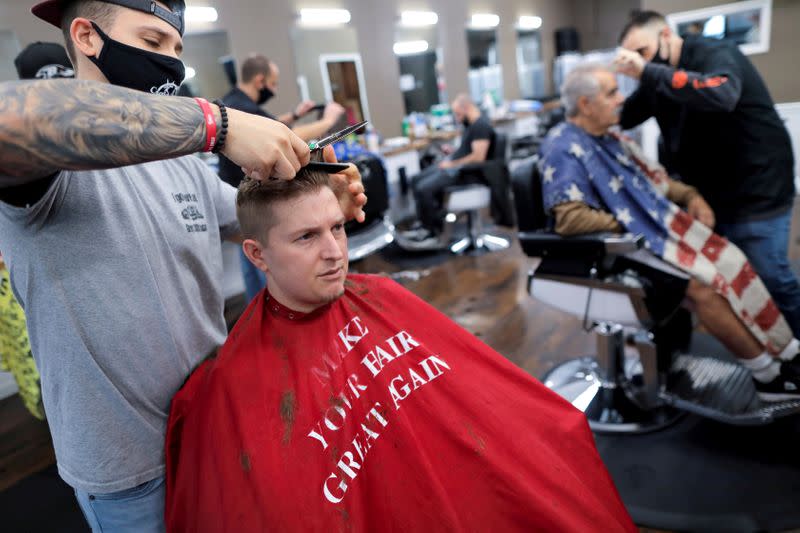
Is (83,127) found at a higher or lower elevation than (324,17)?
lower

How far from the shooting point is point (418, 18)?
5820 millimetres

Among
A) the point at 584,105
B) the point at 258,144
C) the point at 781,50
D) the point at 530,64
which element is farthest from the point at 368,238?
the point at 530,64

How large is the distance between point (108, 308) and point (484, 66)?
6.92 m

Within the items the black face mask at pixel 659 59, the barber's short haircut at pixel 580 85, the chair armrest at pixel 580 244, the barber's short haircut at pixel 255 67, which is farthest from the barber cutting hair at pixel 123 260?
the barber's short haircut at pixel 255 67

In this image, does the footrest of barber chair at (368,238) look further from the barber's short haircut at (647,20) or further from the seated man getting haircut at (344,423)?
the seated man getting haircut at (344,423)

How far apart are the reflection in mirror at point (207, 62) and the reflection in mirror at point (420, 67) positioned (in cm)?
223

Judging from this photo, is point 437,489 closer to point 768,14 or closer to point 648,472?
point 648,472

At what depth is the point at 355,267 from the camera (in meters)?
4.30

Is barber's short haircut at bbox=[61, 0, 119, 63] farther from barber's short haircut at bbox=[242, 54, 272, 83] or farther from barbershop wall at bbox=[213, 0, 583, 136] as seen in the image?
barbershop wall at bbox=[213, 0, 583, 136]

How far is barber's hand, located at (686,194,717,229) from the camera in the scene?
Answer: 204 cm

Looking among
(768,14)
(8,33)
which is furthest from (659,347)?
(8,33)

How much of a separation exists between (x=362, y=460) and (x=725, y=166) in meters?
1.87

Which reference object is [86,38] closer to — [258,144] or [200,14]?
[258,144]

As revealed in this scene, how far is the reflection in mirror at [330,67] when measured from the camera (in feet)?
15.4
